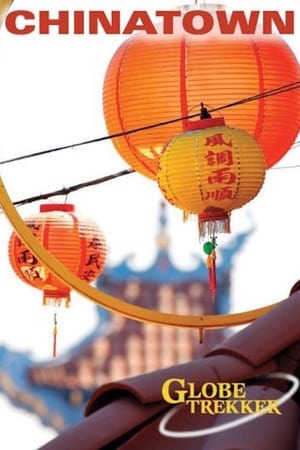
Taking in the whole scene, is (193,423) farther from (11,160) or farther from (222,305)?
(222,305)

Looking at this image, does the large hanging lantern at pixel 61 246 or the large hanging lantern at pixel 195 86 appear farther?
the large hanging lantern at pixel 61 246

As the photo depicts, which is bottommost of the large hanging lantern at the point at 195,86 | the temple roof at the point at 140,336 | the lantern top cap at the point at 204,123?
the temple roof at the point at 140,336

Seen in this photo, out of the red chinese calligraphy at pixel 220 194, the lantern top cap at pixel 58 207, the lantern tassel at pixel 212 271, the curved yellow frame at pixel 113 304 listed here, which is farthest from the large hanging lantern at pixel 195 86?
the lantern top cap at pixel 58 207

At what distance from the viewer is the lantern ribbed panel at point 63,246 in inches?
372

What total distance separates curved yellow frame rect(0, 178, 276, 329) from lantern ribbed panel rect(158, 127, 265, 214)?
67cm

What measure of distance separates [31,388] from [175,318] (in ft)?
22.9

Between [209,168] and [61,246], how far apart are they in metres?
2.13

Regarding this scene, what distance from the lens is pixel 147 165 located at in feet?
27.5

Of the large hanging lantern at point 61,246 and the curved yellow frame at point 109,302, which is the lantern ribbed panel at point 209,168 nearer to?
the curved yellow frame at point 109,302

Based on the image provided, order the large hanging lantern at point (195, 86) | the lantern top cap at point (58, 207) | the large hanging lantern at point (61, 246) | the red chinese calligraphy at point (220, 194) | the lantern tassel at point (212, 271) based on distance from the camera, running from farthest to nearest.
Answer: the lantern top cap at point (58, 207) < the large hanging lantern at point (61, 246) < the lantern tassel at point (212, 271) < the large hanging lantern at point (195, 86) < the red chinese calligraphy at point (220, 194)

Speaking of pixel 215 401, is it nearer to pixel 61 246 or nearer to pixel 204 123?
pixel 204 123

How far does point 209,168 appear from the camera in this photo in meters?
7.59

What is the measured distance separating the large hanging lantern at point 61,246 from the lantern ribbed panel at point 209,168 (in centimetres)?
181

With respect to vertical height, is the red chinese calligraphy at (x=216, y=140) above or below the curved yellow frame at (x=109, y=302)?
above
